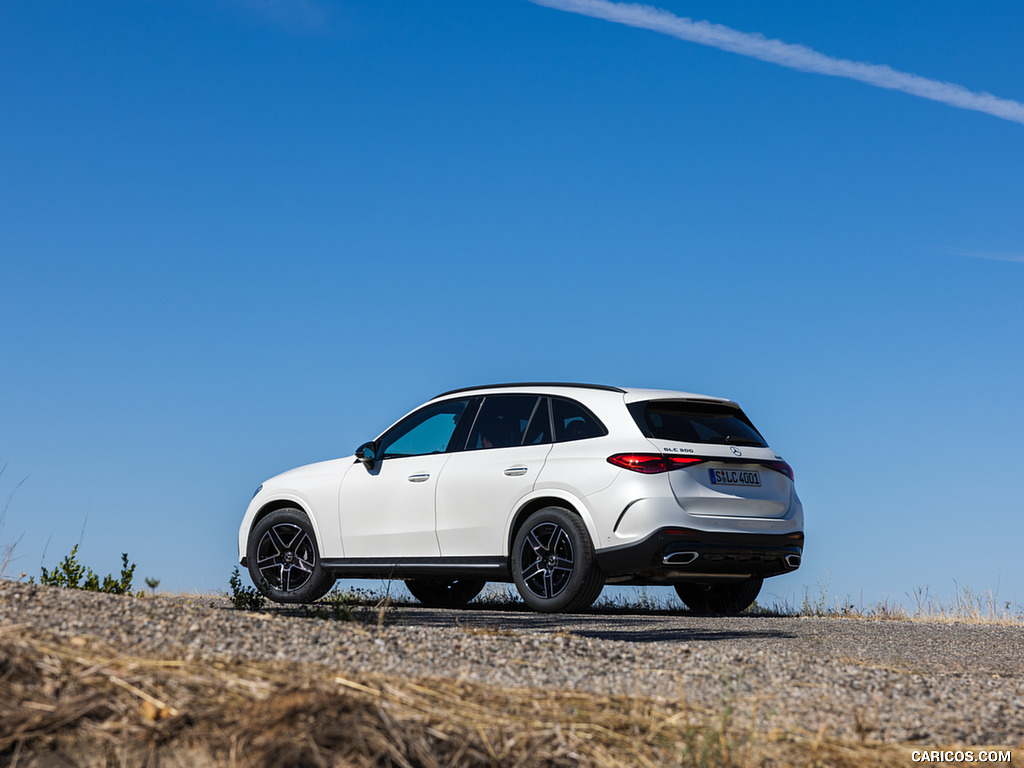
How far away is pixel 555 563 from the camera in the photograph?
905cm

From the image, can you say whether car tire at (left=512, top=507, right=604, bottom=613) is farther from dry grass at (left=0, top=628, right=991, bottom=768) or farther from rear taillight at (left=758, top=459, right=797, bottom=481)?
dry grass at (left=0, top=628, right=991, bottom=768)

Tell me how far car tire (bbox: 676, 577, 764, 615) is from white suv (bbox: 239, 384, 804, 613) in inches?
0.6

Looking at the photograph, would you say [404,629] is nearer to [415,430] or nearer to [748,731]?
[748,731]

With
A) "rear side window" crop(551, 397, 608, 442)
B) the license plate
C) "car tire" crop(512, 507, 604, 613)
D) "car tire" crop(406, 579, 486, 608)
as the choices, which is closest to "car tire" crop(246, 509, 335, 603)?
"car tire" crop(406, 579, 486, 608)

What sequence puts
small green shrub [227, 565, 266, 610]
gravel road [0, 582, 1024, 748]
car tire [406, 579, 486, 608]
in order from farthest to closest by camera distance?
car tire [406, 579, 486, 608], small green shrub [227, 565, 266, 610], gravel road [0, 582, 1024, 748]

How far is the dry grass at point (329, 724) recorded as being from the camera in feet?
11.4

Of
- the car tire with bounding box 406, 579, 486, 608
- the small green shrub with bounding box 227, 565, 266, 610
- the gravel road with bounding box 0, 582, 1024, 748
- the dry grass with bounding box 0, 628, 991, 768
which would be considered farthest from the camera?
the car tire with bounding box 406, 579, 486, 608

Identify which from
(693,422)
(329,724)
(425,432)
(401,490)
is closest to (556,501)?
(693,422)

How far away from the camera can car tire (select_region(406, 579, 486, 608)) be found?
11.7 meters

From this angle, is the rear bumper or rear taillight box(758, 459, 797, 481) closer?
the rear bumper

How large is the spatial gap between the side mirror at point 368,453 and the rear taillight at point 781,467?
390 centimetres

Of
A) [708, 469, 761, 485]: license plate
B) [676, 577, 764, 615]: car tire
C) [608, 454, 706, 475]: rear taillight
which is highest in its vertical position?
[608, 454, 706, 475]: rear taillight

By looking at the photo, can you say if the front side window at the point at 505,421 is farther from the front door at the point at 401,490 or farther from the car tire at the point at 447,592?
the car tire at the point at 447,592

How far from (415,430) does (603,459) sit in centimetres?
252
